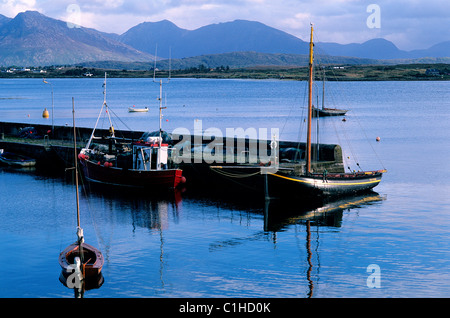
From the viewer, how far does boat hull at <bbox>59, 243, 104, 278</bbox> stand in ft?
88.0

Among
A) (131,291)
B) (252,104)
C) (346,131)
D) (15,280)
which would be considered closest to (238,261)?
(131,291)

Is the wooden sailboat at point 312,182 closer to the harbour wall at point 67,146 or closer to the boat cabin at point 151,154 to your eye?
the harbour wall at point 67,146

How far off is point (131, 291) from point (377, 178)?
2851 cm

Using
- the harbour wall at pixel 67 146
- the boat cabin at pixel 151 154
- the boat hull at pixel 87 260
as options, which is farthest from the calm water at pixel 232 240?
the harbour wall at pixel 67 146

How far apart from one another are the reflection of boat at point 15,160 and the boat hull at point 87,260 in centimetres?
3675

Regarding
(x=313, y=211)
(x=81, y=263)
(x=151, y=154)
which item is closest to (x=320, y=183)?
(x=313, y=211)

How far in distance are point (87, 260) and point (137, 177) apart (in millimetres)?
21138

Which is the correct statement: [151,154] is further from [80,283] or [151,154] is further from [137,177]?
[80,283]

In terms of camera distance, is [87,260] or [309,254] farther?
[309,254]

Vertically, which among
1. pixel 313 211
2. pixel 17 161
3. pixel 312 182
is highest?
pixel 312 182

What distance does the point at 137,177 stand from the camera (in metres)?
49.0

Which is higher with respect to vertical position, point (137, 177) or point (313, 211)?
point (137, 177)
